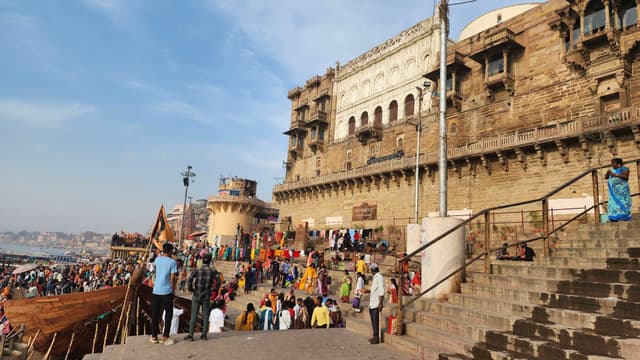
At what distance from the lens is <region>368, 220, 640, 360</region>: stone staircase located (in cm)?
429

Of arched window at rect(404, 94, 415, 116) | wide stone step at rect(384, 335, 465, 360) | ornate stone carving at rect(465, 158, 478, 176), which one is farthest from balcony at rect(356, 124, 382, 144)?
wide stone step at rect(384, 335, 465, 360)

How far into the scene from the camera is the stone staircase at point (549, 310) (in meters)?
4.29

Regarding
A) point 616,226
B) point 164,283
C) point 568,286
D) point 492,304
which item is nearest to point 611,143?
point 616,226

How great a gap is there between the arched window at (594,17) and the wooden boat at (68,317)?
25391 mm

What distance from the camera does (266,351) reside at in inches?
210

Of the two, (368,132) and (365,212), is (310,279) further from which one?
(368,132)

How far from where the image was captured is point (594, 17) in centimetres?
2062

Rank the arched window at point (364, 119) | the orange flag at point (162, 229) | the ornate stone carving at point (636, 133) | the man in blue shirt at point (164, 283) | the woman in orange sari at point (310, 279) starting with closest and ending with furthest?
the man in blue shirt at point (164, 283) → the orange flag at point (162, 229) → the woman in orange sari at point (310, 279) → the ornate stone carving at point (636, 133) → the arched window at point (364, 119)

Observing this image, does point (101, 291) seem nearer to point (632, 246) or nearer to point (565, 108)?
point (632, 246)

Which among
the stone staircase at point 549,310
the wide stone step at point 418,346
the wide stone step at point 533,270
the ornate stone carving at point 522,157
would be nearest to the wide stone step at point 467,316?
the stone staircase at point 549,310

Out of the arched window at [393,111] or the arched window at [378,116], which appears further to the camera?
the arched window at [378,116]

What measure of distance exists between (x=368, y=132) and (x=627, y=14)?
20021 millimetres

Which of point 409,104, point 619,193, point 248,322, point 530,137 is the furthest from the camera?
point 409,104

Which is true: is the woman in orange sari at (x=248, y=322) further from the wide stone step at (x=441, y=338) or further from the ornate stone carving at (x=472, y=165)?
the ornate stone carving at (x=472, y=165)
